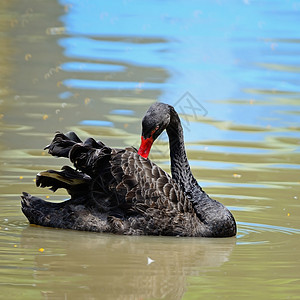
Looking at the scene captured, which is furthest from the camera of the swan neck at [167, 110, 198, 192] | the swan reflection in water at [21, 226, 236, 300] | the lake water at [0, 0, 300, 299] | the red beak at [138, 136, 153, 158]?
the swan neck at [167, 110, 198, 192]

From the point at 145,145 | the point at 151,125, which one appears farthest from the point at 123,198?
the point at 151,125

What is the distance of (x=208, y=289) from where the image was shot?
20.1ft

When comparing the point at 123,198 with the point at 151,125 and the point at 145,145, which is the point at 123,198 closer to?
the point at 145,145

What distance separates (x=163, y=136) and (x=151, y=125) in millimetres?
6566

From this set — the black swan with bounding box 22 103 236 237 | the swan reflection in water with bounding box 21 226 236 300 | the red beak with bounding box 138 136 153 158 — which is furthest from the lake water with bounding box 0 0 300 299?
the red beak with bounding box 138 136 153 158

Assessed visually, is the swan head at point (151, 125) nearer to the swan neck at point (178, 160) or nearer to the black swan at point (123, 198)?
the black swan at point (123, 198)

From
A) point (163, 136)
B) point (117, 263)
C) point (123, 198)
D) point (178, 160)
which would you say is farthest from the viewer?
point (163, 136)

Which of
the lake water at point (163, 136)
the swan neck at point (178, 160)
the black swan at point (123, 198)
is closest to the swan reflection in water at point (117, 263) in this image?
the lake water at point (163, 136)

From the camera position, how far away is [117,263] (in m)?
6.87

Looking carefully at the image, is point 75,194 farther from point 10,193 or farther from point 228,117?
point 228,117

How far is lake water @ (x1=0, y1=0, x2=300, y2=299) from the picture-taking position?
6.52 m

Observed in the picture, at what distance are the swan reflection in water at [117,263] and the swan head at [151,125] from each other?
824 mm

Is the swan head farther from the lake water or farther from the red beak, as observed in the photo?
the lake water

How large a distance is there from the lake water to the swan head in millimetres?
845
